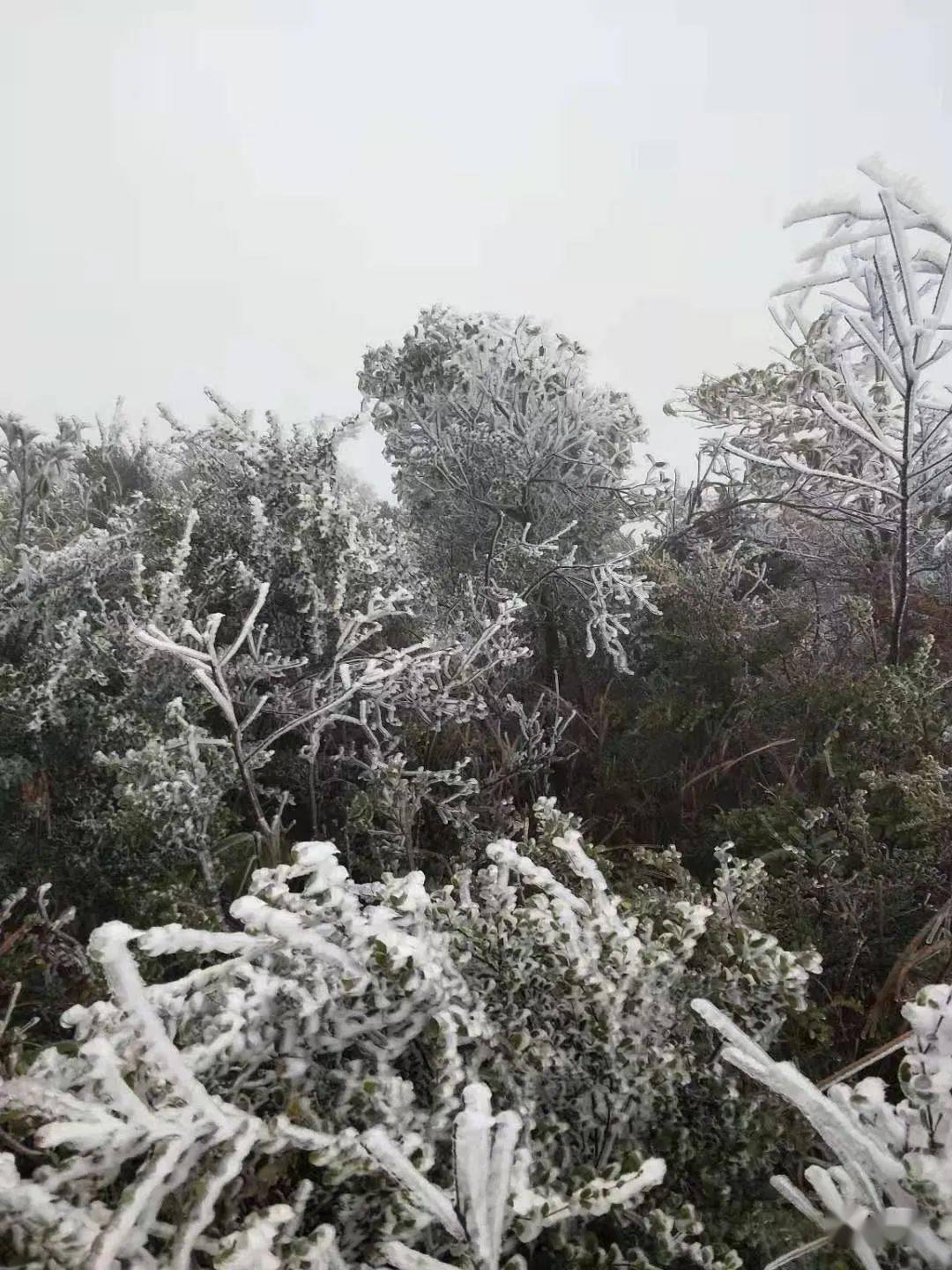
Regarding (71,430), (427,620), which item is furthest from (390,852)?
(71,430)

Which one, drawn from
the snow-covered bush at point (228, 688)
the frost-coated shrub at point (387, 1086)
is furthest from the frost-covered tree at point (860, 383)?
the frost-coated shrub at point (387, 1086)

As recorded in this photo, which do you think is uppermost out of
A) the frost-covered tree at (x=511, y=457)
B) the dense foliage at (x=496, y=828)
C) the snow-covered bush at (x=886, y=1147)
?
the frost-covered tree at (x=511, y=457)

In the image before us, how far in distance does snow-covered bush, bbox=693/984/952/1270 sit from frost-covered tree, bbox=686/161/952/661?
2.04 meters

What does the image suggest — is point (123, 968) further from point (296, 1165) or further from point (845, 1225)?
point (845, 1225)

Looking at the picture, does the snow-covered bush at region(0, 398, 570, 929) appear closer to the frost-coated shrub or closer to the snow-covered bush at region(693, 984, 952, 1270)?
the frost-coated shrub

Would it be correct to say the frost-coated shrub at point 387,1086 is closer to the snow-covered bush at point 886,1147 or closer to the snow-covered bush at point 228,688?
the snow-covered bush at point 886,1147

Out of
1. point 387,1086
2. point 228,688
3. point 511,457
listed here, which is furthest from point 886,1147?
point 511,457

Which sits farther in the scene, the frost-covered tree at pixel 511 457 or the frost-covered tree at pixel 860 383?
the frost-covered tree at pixel 511 457

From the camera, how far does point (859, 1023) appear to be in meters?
2.46

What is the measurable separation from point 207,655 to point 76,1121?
1657mm

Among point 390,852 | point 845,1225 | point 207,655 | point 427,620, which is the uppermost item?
point 427,620

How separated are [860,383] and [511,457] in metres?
2.58

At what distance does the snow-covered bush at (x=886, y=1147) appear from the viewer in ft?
3.52

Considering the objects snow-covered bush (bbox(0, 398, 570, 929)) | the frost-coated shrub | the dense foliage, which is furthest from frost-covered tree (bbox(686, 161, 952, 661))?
the frost-coated shrub
